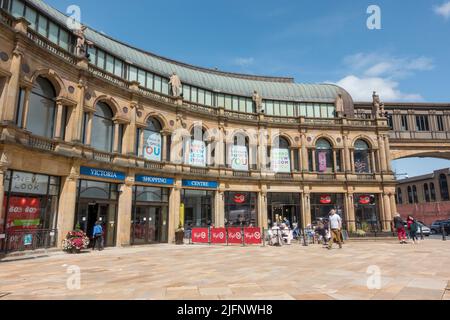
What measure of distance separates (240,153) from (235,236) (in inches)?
444

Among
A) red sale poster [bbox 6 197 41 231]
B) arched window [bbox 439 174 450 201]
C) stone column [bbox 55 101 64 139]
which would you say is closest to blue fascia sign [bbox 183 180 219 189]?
stone column [bbox 55 101 64 139]

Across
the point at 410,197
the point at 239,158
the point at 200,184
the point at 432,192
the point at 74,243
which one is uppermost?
the point at 239,158

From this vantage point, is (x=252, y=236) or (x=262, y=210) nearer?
(x=252, y=236)

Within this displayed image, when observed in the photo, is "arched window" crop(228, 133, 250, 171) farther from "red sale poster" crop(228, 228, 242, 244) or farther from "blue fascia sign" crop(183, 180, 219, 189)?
"red sale poster" crop(228, 228, 242, 244)

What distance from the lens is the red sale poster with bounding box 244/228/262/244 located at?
73.6 ft

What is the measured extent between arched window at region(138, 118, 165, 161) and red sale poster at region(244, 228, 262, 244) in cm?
981

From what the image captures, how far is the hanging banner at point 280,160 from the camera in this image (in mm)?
33281

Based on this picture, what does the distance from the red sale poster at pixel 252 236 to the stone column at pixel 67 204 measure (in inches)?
461

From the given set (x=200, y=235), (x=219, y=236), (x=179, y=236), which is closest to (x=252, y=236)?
(x=219, y=236)

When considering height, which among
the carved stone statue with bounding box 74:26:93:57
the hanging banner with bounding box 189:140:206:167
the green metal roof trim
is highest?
the green metal roof trim

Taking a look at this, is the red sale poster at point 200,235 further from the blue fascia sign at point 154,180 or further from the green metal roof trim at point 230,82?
the green metal roof trim at point 230,82

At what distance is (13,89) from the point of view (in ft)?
52.5

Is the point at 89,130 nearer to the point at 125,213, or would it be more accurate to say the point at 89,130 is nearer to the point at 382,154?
the point at 125,213

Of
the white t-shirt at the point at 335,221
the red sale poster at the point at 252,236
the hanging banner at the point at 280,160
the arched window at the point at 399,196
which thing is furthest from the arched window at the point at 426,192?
the white t-shirt at the point at 335,221
